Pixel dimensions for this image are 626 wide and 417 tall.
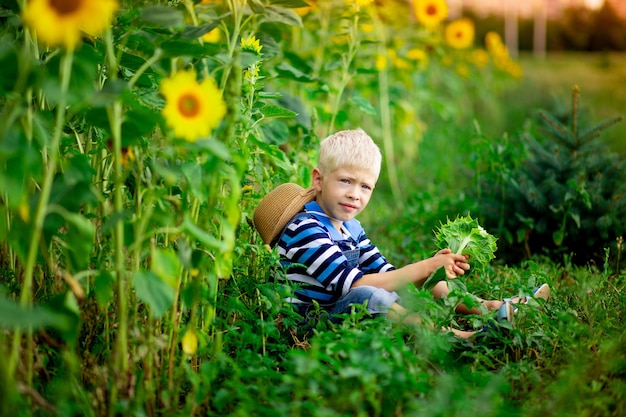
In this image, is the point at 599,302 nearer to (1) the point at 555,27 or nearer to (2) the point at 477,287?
(2) the point at 477,287

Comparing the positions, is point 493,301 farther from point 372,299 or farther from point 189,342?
point 189,342

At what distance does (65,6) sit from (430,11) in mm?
3235

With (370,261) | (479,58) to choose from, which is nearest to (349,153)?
(370,261)

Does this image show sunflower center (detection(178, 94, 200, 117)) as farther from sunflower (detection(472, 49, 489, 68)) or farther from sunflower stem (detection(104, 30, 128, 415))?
sunflower (detection(472, 49, 489, 68))

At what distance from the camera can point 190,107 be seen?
1598 mm

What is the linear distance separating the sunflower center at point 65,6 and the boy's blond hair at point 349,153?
49.5 inches

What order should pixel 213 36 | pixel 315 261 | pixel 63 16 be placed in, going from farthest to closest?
pixel 213 36, pixel 315 261, pixel 63 16

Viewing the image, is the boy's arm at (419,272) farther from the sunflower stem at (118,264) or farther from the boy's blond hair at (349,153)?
the sunflower stem at (118,264)

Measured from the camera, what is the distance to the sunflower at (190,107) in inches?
62.1

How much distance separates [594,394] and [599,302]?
470 mm

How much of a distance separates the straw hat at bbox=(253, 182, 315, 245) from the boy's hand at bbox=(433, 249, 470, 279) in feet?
1.76

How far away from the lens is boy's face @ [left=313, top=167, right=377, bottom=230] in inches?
97.0

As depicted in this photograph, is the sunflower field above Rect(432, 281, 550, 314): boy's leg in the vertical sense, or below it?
above

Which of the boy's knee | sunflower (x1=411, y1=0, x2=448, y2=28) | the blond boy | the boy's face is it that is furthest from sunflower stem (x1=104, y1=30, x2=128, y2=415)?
sunflower (x1=411, y1=0, x2=448, y2=28)
